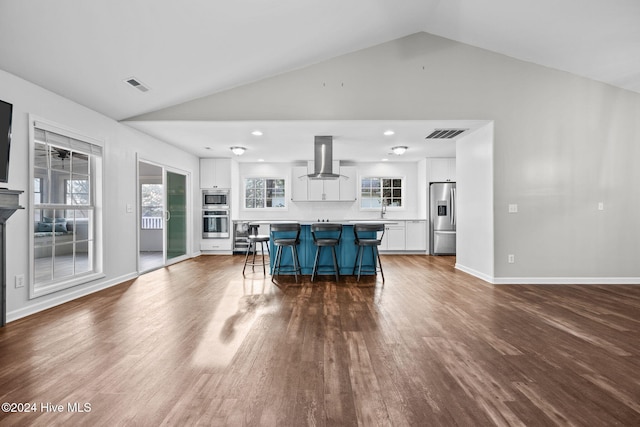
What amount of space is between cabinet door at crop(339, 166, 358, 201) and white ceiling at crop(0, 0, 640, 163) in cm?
359

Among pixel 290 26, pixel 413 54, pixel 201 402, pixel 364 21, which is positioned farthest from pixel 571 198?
pixel 201 402

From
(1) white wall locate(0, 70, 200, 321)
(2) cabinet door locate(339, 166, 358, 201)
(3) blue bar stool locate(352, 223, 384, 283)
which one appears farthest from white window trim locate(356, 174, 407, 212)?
(1) white wall locate(0, 70, 200, 321)

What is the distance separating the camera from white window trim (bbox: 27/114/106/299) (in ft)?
10.0

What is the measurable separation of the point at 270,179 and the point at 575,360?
23.0 feet

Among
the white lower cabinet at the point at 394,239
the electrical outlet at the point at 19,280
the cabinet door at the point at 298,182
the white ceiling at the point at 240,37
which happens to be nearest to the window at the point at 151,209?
the cabinet door at the point at 298,182

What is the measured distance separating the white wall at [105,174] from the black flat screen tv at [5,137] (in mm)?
288

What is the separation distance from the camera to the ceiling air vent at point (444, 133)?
15.9ft

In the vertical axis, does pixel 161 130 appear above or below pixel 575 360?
above

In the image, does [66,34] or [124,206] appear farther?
[124,206]

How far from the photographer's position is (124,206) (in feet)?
14.9

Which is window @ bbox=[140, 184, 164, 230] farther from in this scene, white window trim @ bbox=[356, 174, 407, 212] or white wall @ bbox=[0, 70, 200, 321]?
white window trim @ bbox=[356, 174, 407, 212]

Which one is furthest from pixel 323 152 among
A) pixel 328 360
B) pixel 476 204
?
pixel 328 360

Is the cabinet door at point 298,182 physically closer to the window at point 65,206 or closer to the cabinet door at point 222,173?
the cabinet door at point 222,173

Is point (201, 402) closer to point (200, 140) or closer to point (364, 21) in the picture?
point (364, 21)
